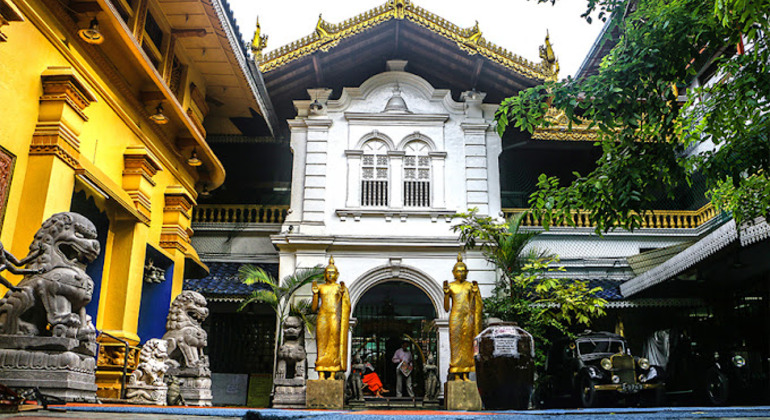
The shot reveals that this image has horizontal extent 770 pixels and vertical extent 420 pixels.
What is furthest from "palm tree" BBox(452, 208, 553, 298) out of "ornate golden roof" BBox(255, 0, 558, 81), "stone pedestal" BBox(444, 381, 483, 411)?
"ornate golden roof" BBox(255, 0, 558, 81)

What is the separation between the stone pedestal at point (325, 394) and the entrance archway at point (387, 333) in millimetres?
5500

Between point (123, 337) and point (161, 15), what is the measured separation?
495 cm

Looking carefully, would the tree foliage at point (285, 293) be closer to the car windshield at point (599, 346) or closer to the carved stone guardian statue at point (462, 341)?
the carved stone guardian statue at point (462, 341)

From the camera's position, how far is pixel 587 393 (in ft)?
36.7

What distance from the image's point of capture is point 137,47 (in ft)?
26.2

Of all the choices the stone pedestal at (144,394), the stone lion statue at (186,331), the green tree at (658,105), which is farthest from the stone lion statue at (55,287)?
the green tree at (658,105)

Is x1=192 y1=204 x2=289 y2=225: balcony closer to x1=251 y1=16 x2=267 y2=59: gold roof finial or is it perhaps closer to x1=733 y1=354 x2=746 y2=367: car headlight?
x1=251 y1=16 x2=267 y2=59: gold roof finial

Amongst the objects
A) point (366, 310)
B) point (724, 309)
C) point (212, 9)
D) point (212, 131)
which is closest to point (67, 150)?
point (212, 9)

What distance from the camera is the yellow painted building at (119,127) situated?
6723 millimetres

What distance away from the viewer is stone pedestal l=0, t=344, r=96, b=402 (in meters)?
4.81

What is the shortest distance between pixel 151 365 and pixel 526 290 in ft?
26.4

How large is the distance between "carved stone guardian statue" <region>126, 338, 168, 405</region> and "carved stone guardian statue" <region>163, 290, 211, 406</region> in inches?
16.0

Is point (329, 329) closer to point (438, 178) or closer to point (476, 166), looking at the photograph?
point (438, 178)

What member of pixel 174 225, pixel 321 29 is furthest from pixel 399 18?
pixel 174 225
